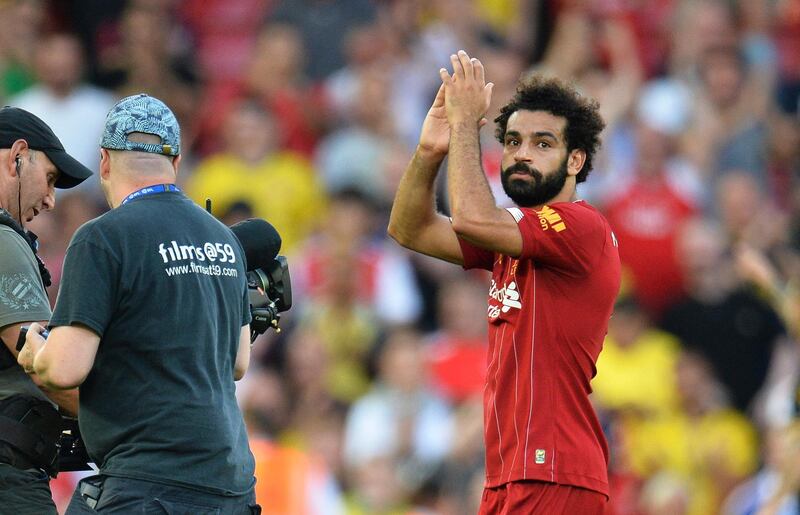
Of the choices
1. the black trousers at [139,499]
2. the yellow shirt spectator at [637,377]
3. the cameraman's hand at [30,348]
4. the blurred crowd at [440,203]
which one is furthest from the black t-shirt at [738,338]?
the cameraman's hand at [30,348]

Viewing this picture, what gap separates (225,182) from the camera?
10922 millimetres

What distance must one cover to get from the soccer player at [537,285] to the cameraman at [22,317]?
1.44m

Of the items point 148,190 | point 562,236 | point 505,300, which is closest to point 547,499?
point 505,300

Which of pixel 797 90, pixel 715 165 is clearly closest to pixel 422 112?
pixel 715 165

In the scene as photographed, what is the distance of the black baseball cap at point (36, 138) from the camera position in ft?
16.5

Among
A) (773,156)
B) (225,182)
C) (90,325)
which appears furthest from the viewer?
(773,156)

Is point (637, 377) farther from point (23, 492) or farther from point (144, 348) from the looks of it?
point (144, 348)

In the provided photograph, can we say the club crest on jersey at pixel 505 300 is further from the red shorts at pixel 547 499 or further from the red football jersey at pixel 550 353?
the red shorts at pixel 547 499

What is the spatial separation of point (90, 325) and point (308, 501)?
17.1 ft

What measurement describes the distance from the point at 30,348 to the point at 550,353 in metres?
1.76

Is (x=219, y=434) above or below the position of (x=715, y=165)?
below

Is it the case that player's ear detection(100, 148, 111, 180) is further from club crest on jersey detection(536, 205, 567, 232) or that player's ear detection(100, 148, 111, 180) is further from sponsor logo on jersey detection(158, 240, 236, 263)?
club crest on jersey detection(536, 205, 567, 232)

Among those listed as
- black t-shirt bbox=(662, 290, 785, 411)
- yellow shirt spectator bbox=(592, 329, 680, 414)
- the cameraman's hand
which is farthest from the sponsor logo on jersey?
black t-shirt bbox=(662, 290, 785, 411)

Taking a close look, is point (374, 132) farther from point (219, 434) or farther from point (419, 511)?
point (219, 434)
